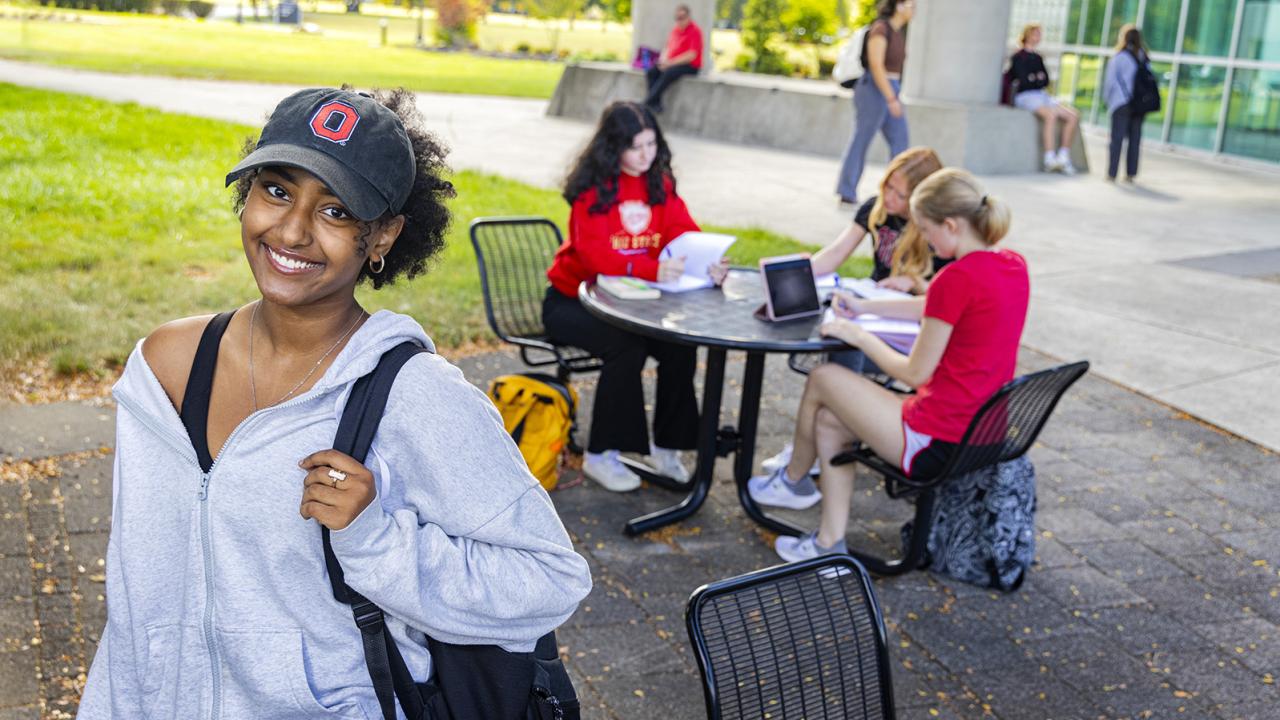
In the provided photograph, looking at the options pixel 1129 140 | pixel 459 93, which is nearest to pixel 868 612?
pixel 1129 140

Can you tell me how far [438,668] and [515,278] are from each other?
446 centimetres

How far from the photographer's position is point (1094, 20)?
66.1 feet

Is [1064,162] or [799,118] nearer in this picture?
[1064,162]

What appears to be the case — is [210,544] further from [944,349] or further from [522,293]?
[522,293]

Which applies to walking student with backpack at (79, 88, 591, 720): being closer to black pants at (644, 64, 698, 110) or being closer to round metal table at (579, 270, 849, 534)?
round metal table at (579, 270, 849, 534)

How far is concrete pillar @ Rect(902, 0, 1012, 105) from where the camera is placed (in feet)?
47.4

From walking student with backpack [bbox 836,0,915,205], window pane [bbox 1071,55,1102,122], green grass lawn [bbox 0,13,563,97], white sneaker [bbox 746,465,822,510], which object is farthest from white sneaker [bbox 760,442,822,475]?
green grass lawn [bbox 0,13,563,97]

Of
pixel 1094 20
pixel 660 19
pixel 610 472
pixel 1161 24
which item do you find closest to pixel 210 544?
pixel 610 472

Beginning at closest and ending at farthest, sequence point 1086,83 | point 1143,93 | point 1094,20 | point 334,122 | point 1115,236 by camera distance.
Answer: point 334,122
point 1115,236
point 1143,93
point 1094,20
point 1086,83

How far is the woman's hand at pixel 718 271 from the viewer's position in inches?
215

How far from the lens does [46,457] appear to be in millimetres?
5305

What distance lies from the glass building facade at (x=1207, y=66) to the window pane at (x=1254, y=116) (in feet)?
0.04

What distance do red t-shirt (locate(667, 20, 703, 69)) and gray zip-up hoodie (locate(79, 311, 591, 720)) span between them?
15650 millimetres

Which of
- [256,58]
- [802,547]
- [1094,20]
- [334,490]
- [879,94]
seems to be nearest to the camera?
[334,490]
